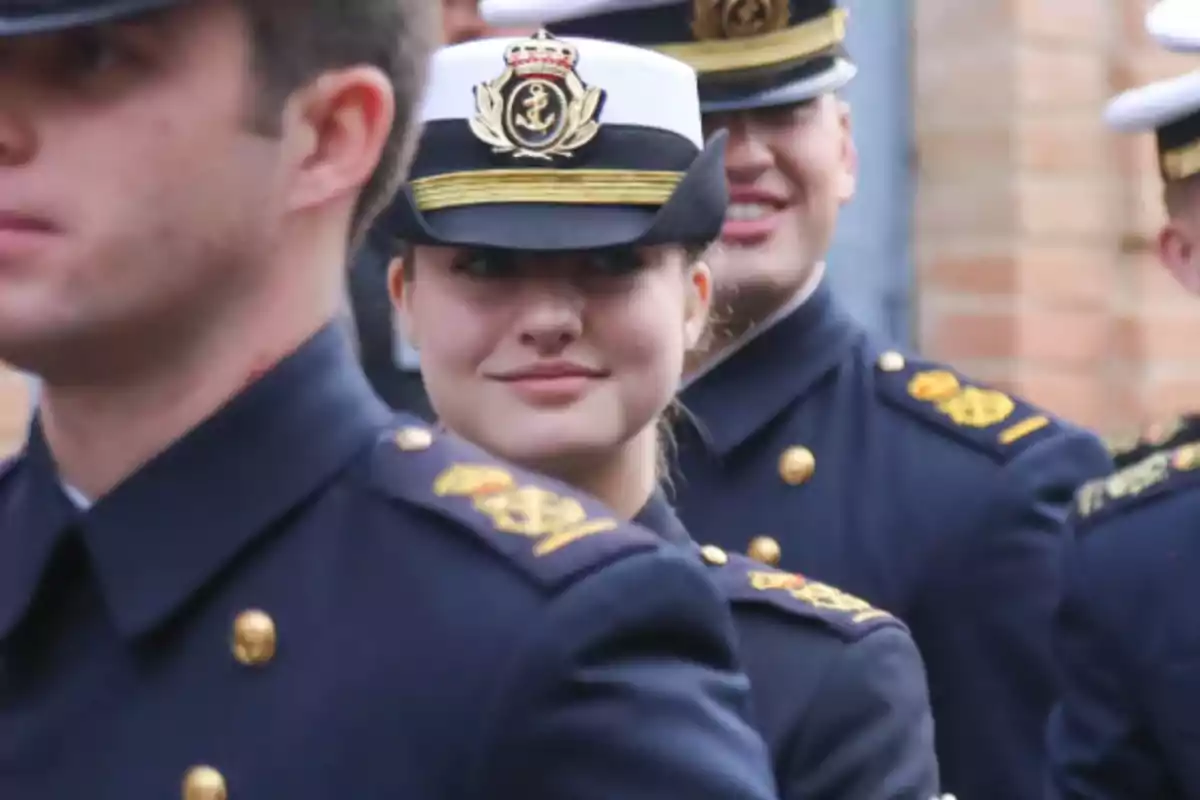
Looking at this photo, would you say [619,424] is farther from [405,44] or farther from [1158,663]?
[405,44]

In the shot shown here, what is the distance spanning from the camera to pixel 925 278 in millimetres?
5359

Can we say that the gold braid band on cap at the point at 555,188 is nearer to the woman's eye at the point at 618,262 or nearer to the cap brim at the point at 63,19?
the woman's eye at the point at 618,262

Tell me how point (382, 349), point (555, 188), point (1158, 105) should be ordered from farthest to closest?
1. point (382, 349)
2. point (1158, 105)
3. point (555, 188)

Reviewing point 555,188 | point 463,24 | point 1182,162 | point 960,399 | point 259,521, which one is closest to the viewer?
point 259,521

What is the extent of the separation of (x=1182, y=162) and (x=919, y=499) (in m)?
0.54

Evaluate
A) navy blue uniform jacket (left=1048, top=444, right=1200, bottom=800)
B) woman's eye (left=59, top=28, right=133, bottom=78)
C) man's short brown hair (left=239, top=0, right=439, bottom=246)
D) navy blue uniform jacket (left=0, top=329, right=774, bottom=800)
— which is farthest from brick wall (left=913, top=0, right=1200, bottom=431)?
woman's eye (left=59, top=28, right=133, bottom=78)

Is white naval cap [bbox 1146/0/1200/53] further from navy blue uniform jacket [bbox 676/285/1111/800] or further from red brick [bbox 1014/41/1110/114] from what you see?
red brick [bbox 1014/41/1110/114]

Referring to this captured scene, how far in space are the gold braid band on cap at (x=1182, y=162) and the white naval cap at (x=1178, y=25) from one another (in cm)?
13

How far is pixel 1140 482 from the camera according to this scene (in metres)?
3.09

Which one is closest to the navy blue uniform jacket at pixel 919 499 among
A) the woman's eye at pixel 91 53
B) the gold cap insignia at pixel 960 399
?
the gold cap insignia at pixel 960 399

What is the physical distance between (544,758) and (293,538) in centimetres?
24

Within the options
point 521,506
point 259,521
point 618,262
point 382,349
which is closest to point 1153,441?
point 618,262

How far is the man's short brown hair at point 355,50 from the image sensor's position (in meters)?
1.86

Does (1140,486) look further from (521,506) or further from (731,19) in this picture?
(521,506)
